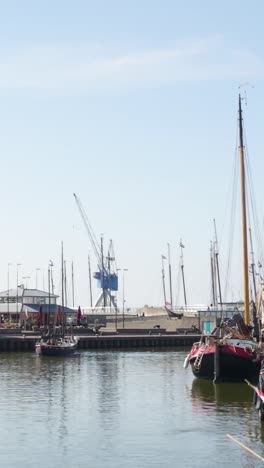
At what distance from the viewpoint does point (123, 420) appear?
62.9m

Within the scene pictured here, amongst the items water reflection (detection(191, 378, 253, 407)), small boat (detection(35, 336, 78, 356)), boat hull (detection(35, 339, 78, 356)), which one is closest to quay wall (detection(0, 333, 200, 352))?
small boat (detection(35, 336, 78, 356))

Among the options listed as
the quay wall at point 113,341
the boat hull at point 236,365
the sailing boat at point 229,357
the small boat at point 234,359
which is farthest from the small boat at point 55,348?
the boat hull at point 236,365

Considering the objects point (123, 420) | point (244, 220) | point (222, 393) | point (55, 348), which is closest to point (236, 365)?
point (222, 393)

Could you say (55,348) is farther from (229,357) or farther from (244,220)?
(229,357)

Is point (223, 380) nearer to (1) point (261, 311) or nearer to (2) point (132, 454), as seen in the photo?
→ (1) point (261, 311)

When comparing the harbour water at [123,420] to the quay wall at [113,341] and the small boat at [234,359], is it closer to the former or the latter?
the small boat at [234,359]

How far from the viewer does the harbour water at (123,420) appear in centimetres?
4984

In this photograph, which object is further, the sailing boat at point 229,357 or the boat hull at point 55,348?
the boat hull at point 55,348

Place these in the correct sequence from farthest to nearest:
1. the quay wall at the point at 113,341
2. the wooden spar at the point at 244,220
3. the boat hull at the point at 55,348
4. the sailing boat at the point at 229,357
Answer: the quay wall at the point at 113,341 → the boat hull at the point at 55,348 → the wooden spar at the point at 244,220 → the sailing boat at the point at 229,357

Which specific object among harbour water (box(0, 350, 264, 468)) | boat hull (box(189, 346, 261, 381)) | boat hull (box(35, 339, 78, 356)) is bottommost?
harbour water (box(0, 350, 264, 468))

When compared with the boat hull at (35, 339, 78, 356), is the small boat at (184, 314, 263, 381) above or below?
below

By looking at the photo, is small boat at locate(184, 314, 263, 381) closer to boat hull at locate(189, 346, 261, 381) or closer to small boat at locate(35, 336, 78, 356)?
boat hull at locate(189, 346, 261, 381)

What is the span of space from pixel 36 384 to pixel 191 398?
59.3 feet

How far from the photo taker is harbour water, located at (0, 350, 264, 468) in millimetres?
49844
